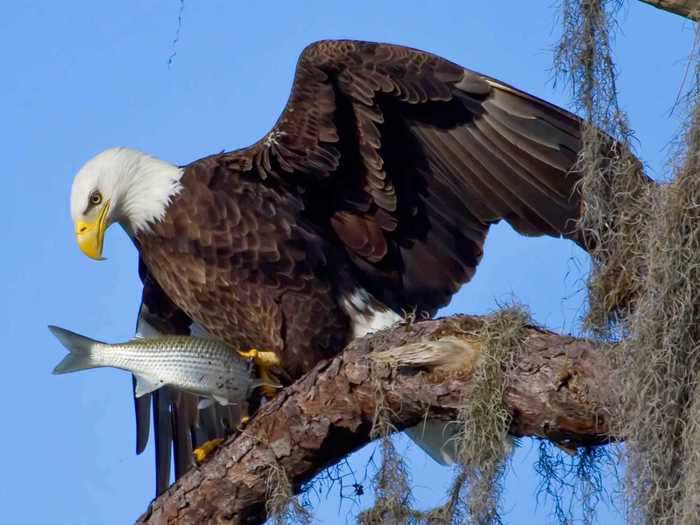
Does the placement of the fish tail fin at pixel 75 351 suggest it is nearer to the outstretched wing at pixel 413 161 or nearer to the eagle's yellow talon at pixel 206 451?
the eagle's yellow talon at pixel 206 451

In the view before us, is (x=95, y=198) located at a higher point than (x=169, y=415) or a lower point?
higher

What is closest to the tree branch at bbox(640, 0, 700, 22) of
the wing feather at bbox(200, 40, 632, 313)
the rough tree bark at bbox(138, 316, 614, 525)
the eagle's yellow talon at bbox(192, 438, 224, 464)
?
the rough tree bark at bbox(138, 316, 614, 525)

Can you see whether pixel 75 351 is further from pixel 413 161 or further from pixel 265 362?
pixel 413 161

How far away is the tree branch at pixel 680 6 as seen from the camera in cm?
353

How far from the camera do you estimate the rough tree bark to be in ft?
12.3

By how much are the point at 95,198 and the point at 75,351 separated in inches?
32.8

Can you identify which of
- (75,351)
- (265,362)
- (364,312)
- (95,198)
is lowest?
(75,351)

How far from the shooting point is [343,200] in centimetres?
522

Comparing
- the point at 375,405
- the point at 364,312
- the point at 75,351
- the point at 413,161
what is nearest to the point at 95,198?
the point at 75,351

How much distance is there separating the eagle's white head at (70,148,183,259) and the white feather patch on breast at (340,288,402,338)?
30.2 inches

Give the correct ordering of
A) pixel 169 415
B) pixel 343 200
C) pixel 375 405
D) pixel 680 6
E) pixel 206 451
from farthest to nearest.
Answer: pixel 169 415 → pixel 343 200 → pixel 206 451 → pixel 375 405 → pixel 680 6

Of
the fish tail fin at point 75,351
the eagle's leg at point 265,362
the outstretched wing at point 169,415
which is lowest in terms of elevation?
the fish tail fin at point 75,351

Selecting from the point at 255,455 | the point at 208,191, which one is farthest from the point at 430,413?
the point at 208,191

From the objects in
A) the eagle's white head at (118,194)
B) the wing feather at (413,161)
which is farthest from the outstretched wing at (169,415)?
the wing feather at (413,161)
